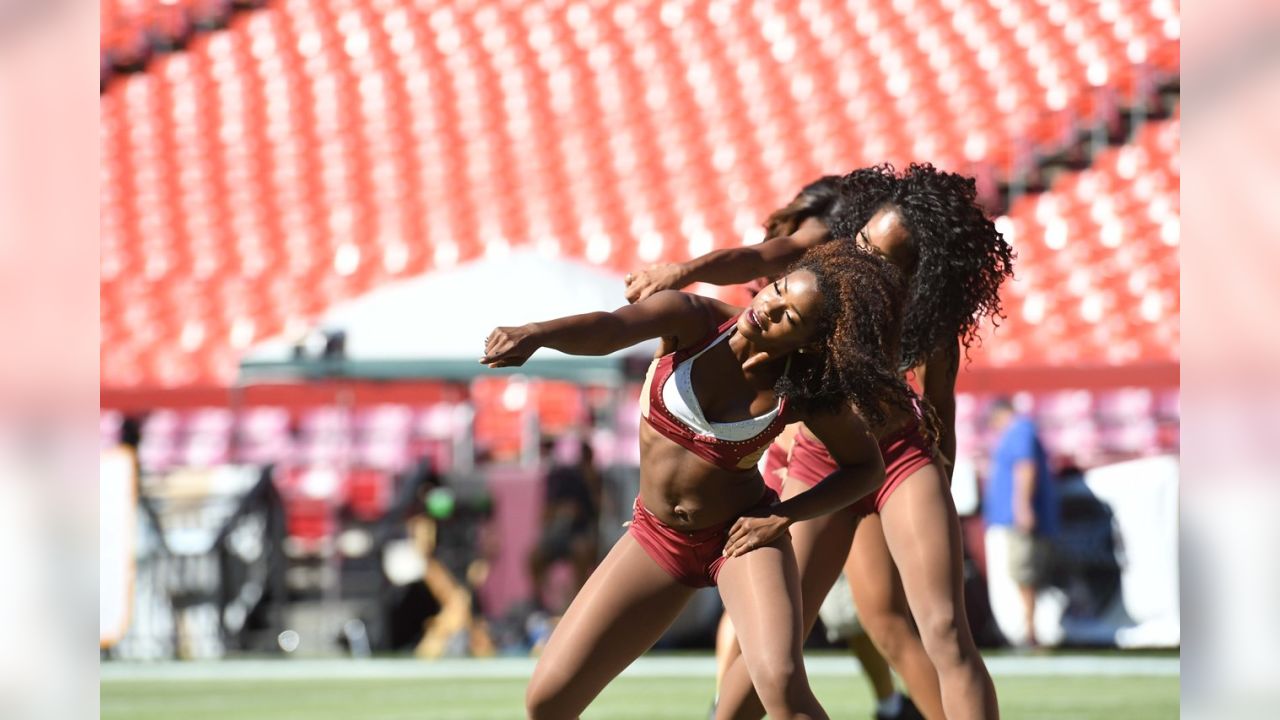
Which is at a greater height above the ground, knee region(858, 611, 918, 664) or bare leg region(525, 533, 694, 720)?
bare leg region(525, 533, 694, 720)

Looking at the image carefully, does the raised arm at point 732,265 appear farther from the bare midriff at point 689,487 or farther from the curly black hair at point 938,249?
the bare midriff at point 689,487

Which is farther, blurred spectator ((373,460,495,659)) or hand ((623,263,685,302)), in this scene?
blurred spectator ((373,460,495,659))

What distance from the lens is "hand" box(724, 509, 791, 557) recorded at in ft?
14.6

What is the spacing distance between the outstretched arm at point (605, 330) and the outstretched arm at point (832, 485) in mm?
433

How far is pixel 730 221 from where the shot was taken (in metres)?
17.4

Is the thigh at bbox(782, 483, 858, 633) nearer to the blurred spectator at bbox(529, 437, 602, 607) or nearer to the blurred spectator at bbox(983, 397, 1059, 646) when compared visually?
the blurred spectator at bbox(983, 397, 1059, 646)

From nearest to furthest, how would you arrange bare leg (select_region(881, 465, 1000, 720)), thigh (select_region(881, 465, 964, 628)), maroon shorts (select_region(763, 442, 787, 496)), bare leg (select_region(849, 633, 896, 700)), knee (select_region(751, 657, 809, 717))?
knee (select_region(751, 657, 809, 717)), bare leg (select_region(881, 465, 1000, 720)), thigh (select_region(881, 465, 964, 628)), maroon shorts (select_region(763, 442, 787, 496)), bare leg (select_region(849, 633, 896, 700))

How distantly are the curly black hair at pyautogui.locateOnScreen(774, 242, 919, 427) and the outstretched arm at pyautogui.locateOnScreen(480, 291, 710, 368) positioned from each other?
10.7 inches

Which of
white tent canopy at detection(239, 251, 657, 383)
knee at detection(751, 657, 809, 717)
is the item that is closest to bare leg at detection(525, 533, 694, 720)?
knee at detection(751, 657, 809, 717)

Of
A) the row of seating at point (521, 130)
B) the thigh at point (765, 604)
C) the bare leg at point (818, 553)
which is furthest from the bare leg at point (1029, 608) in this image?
the thigh at point (765, 604)

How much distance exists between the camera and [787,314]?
4230 millimetres

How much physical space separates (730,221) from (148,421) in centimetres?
592

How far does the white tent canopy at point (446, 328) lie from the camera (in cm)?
1228
